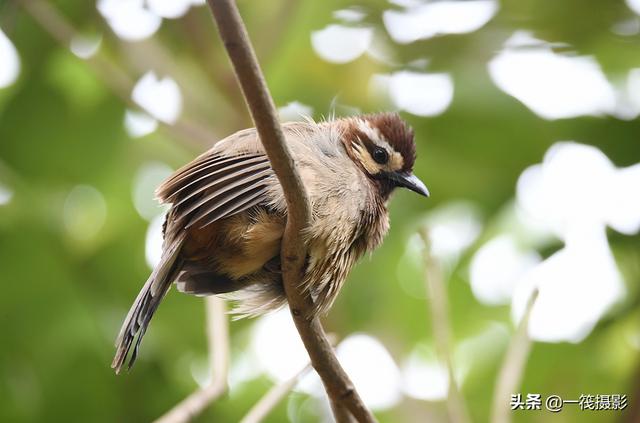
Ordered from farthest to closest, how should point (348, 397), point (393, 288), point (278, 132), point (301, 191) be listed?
point (393, 288), point (348, 397), point (301, 191), point (278, 132)

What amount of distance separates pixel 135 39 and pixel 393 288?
2.32 metres

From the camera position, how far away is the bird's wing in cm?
337

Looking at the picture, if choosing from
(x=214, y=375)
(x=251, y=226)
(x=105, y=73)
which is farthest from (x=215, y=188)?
(x=105, y=73)

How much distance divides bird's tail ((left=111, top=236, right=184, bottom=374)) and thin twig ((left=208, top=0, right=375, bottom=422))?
0.49 m

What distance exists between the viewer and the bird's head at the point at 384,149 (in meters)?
4.11

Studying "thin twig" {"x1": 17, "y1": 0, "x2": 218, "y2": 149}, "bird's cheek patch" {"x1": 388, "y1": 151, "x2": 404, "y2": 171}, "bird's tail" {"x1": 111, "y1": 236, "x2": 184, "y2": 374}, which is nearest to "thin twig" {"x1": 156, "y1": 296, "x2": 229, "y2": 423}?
"bird's tail" {"x1": 111, "y1": 236, "x2": 184, "y2": 374}

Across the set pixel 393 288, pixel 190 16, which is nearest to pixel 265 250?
pixel 393 288

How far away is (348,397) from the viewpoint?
123 inches

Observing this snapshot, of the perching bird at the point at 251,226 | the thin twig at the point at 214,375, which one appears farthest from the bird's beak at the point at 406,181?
the thin twig at the point at 214,375

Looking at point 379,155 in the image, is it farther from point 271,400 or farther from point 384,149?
point 271,400

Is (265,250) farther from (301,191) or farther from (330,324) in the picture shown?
(330,324)

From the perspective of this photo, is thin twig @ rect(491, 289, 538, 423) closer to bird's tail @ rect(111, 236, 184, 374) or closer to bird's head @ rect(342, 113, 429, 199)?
bird's head @ rect(342, 113, 429, 199)

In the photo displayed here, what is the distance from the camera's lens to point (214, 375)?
3.70 meters

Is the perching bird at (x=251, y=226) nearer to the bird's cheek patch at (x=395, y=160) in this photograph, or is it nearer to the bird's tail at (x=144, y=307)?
the bird's tail at (x=144, y=307)
